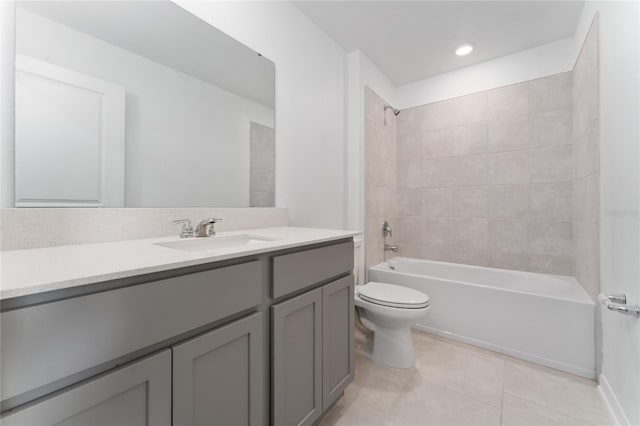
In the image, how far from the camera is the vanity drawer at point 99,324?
47cm

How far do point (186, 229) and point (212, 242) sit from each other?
13 centimetres

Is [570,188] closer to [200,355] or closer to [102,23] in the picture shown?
[200,355]

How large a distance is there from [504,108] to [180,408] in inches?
121

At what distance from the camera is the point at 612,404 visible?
131 cm

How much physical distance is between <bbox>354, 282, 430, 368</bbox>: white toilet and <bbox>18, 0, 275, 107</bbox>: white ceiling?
4.69 ft

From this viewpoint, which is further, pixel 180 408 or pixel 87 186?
pixel 87 186

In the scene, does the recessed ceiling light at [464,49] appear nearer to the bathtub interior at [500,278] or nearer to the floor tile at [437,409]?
the bathtub interior at [500,278]

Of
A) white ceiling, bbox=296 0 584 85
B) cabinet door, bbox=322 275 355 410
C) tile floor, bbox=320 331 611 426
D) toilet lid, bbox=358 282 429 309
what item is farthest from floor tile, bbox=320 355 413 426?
white ceiling, bbox=296 0 584 85

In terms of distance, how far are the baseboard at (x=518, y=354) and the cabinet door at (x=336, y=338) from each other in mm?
1104

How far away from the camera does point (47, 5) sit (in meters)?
0.93

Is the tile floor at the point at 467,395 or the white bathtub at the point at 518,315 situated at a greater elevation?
the white bathtub at the point at 518,315

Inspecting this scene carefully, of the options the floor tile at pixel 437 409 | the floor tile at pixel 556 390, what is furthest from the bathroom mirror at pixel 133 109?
the floor tile at pixel 556 390

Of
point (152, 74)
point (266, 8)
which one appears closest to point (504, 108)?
point (266, 8)

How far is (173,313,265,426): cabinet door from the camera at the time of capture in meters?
0.70
